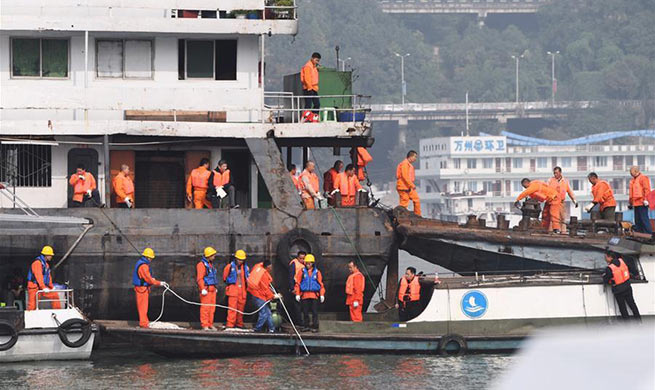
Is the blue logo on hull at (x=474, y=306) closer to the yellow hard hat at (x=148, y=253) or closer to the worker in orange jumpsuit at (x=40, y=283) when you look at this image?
the yellow hard hat at (x=148, y=253)

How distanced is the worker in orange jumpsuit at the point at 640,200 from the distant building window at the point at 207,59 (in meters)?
7.44

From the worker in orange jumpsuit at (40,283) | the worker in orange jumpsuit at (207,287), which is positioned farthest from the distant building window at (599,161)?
the worker in orange jumpsuit at (40,283)

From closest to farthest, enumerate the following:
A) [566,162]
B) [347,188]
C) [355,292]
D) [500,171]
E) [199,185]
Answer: [355,292] < [199,185] < [347,188] < [566,162] < [500,171]

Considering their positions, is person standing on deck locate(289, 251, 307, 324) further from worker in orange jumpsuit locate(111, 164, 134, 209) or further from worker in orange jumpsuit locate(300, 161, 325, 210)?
worker in orange jumpsuit locate(111, 164, 134, 209)

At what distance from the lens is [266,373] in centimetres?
1712

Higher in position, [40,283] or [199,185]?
[199,185]

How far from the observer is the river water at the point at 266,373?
53.3 feet

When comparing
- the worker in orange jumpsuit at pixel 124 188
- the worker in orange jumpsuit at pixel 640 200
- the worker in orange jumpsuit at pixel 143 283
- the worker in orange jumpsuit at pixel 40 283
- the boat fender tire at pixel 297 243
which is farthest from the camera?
the worker in orange jumpsuit at pixel 640 200

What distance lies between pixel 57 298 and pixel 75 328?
723 millimetres

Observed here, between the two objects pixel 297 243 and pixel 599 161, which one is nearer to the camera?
pixel 297 243

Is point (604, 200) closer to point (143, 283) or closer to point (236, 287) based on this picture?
point (236, 287)

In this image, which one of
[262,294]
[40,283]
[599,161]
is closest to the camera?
[40,283]

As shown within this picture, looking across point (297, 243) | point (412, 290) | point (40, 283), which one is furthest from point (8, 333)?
point (412, 290)

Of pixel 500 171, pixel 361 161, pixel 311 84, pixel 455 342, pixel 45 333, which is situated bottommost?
pixel 455 342
